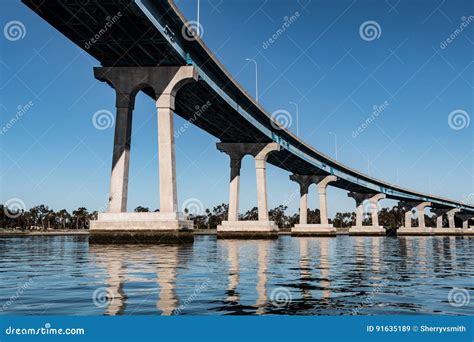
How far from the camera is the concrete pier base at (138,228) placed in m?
35.4

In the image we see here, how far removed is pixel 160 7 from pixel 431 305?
103 ft

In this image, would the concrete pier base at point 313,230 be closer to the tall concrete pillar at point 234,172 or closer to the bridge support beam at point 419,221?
the tall concrete pillar at point 234,172

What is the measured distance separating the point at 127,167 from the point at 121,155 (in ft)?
3.92

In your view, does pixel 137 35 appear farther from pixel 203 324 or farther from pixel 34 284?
pixel 203 324

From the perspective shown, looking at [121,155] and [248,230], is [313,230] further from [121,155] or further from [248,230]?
[121,155]

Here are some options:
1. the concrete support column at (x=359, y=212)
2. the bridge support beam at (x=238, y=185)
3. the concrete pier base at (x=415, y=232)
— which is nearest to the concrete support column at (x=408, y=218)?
the concrete pier base at (x=415, y=232)

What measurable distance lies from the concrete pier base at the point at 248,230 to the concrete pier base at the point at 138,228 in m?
29.8

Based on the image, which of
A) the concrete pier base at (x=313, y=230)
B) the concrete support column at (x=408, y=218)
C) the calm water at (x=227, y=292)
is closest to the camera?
the calm water at (x=227, y=292)

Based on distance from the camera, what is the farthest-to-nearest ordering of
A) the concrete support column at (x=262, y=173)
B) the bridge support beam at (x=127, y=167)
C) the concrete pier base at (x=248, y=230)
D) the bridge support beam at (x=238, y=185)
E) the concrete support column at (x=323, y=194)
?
the concrete support column at (x=323, y=194) → the concrete support column at (x=262, y=173) → the bridge support beam at (x=238, y=185) → the concrete pier base at (x=248, y=230) → the bridge support beam at (x=127, y=167)

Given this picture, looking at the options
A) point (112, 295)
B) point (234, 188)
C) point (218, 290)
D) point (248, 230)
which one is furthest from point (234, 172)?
point (112, 295)

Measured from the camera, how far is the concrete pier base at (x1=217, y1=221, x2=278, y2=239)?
65.6 metres

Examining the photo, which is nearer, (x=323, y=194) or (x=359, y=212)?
(x=323, y=194)

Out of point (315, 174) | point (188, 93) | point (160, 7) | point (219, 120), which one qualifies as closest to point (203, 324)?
point (160, 7)

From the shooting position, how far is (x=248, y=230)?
6644 cm
